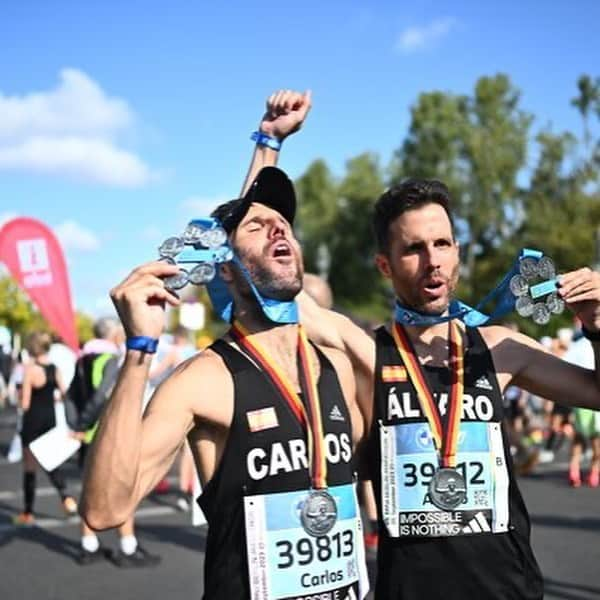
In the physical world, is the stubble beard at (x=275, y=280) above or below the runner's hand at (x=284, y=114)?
below

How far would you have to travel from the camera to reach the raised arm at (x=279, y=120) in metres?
3.32

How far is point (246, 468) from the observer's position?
8.18 ft

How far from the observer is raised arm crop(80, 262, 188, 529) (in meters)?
2.16

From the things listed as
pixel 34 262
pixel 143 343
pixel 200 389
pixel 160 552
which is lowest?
pixel 160 552

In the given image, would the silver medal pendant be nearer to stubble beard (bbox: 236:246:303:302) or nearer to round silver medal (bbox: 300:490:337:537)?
round silver medal (bbox: 300:490:337:537)

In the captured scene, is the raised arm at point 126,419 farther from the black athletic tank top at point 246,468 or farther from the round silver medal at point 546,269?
the round silver medal at point 546,269

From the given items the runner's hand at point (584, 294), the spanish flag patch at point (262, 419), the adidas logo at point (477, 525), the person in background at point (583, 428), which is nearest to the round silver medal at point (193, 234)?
the spanish flag patch at point (262, 419)

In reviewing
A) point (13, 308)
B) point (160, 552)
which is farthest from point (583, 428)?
point (13, 308)

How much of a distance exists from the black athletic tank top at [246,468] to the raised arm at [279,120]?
3.24 ft

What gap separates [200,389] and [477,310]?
3.47 ft

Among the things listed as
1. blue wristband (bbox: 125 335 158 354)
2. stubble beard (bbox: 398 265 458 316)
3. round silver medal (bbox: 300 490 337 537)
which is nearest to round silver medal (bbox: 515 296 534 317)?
stubble beard (bbox: 398 265 458 316)

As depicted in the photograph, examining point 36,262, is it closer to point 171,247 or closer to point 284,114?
point 284,114

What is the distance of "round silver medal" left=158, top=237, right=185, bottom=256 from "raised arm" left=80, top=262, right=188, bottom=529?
3.9 inches

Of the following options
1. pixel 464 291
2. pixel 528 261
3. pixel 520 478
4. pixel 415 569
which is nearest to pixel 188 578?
pixel 415 569
